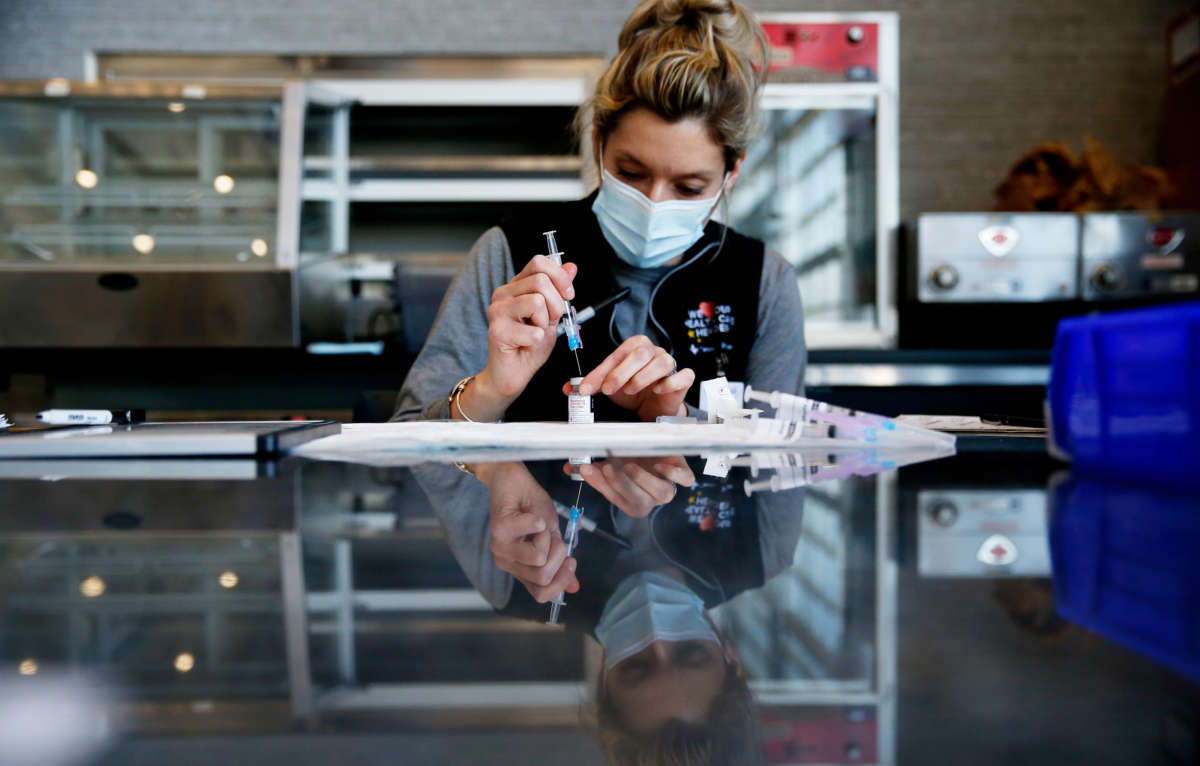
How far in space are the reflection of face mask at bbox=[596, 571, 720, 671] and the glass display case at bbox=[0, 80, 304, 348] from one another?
2043 millimetres

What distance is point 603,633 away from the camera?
0.19 m

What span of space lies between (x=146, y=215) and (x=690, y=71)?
206 centimetres

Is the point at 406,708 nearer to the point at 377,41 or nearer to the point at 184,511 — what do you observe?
the point at 184,511

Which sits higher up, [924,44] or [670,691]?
[924,44]

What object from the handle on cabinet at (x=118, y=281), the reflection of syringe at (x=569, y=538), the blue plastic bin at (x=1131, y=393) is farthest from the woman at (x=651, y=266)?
the handle on cabinet at (x=118, y=281)

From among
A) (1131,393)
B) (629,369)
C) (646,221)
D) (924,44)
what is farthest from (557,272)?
(924,44)

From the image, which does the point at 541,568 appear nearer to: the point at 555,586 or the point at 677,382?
the point at 555,586

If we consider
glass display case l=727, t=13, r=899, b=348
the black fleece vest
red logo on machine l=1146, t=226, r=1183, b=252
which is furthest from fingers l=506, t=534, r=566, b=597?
red logo on machine l=1146, t=226, r=1183, b=252

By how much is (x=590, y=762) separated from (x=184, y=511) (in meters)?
0.33

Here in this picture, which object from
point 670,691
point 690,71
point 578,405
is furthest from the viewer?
point 690,71

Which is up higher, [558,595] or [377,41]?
[377,41]

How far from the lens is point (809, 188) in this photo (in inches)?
98.0

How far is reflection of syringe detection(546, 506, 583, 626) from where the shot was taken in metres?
0.21

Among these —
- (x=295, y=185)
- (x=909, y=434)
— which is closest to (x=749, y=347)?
(x=909, y=434)
